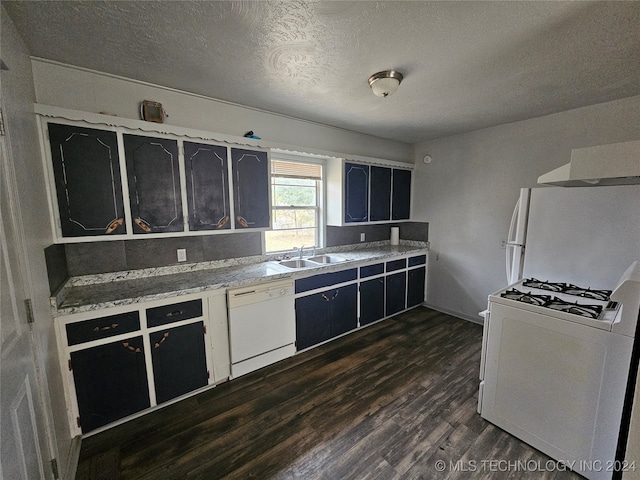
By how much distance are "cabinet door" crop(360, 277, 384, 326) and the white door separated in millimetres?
2699

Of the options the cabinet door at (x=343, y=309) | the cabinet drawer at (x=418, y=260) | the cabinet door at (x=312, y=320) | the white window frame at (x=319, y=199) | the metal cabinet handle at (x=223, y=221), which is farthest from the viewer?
the cabinet drawer at (x=418, y=260)

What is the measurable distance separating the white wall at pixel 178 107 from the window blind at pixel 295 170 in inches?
9.0

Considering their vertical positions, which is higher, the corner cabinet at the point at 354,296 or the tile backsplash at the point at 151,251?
the tile backsplash at the point at 151,251

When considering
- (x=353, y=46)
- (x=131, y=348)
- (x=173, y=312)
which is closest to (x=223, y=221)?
(x=173, y=312)

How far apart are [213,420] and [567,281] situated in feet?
9.27

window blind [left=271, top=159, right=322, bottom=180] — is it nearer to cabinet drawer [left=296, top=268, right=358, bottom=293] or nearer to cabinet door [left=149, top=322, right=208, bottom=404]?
cabinet drawer [left=296, top=268, right=358, bottom=293]

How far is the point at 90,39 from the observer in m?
1.56

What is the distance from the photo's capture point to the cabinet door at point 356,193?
3305 mm

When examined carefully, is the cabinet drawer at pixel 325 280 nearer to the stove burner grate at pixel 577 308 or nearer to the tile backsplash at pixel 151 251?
the tile backsplash at pixel 151 251

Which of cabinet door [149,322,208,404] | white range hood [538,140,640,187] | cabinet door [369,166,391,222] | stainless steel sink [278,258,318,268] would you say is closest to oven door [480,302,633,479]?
white range hood [538,140,640,187]

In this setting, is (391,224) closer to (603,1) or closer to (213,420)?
(603,1)

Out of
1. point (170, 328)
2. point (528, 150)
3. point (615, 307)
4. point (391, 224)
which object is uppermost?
point (528, 150)

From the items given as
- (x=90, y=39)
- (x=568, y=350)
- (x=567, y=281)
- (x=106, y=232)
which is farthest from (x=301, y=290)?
(x=90, y=39)

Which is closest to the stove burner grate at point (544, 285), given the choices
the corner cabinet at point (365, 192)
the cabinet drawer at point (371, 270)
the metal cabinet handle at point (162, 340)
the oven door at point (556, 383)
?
the oven door at point (556, 383)
